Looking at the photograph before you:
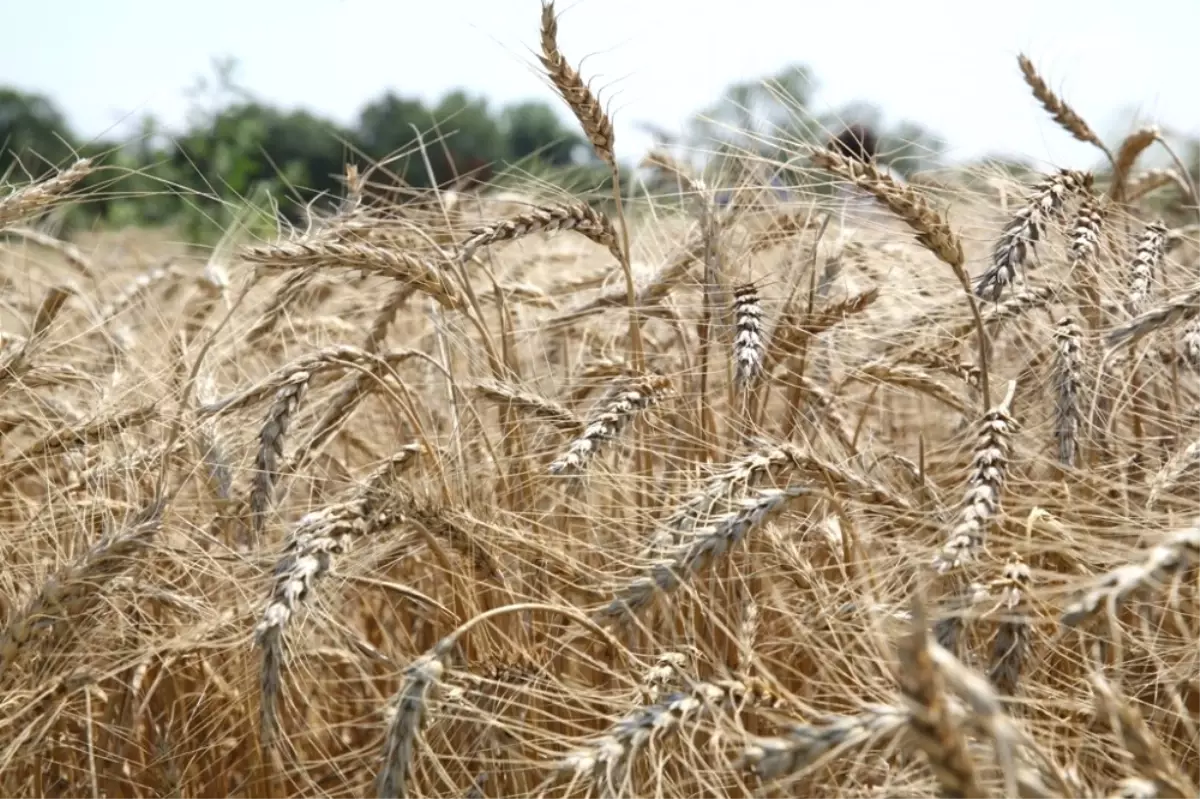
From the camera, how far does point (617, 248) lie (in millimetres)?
2104

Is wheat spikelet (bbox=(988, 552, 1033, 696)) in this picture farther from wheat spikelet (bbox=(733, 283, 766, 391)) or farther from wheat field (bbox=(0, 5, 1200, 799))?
wheat spikelet (bbox=(733, 283, 766, 391))

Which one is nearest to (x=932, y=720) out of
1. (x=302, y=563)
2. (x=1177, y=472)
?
(x=302, y=563)

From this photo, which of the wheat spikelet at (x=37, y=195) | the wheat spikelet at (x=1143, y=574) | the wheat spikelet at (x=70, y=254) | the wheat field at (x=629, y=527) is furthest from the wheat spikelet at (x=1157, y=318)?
the wheat spikelet at (x=70, y=254)

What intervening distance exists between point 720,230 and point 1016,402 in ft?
2.06

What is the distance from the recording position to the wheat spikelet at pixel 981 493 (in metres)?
1.36

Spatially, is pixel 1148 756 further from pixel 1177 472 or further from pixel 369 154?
pixel 369 154

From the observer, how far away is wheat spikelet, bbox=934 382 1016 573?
1360 millimetres

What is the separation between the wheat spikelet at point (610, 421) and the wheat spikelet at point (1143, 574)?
0.81 m

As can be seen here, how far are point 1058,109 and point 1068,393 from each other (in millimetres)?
1127

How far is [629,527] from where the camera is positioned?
204 centimetres

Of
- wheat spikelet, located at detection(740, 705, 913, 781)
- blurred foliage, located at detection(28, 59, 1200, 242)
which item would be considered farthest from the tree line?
wheat spikelet, located at detection(740, 705, 913, 781)

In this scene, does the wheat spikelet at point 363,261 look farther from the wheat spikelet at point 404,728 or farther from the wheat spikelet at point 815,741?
the wheat spikelet at point 815,741

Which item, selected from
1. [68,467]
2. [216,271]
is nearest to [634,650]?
[68,467]

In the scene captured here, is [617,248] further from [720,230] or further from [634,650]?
[634,650]
